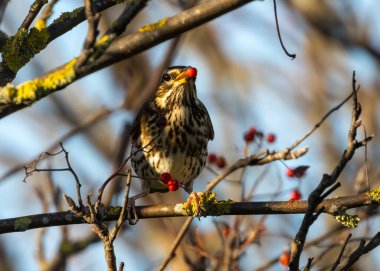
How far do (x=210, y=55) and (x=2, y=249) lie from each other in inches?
214

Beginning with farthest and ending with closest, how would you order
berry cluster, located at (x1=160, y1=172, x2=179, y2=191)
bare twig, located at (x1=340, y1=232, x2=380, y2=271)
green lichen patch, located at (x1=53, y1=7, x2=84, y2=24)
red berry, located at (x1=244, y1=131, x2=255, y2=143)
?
red berry, located at (x1=244, y1=131, x2=255, y2=143) → berry cluster, located at (x1=160, y1=172, x2=179, y2=191) → green lichen patch, located at (x1=53, y1=7, x2=84, y2=24) → bare twig, located at (x1=340, y1=232, x2=380, y2=271)

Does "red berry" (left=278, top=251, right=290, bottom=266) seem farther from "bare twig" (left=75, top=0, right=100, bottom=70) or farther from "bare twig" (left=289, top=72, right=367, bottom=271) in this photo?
"bare twig" (left=75, top=0, right=100, bottom=70)

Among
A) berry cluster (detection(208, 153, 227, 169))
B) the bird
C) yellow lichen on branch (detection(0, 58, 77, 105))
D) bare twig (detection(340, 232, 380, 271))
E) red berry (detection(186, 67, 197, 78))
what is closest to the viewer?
yellow lichen on branch (detection(0, 58, 77, 105))

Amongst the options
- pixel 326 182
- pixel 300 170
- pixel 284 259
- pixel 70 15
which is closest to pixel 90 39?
pixel 70 15

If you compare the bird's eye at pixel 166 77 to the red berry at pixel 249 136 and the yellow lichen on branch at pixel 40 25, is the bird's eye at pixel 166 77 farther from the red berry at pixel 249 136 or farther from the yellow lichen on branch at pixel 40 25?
the yellow lichen on branch at pixel 40 25

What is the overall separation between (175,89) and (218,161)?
2.41 ft

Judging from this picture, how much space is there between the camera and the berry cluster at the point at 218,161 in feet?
20.1

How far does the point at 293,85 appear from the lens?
12.9 metres

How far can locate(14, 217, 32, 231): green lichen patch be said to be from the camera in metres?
3.90

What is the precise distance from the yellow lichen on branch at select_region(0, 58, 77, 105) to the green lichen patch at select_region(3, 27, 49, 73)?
46cm

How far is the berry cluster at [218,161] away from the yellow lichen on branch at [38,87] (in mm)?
3142

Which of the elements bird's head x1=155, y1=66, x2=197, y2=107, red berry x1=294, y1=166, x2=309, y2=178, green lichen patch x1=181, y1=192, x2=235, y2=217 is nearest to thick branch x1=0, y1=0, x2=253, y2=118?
green lichen patch x1=181, y1=192, x2=235, y2=217

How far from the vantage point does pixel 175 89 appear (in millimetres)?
6215

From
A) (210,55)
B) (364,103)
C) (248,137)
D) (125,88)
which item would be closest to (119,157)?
(125,88)
